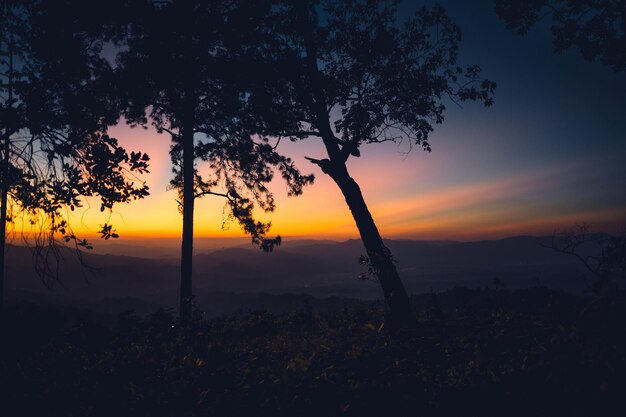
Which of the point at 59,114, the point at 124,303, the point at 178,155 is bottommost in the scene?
the point at 124,303

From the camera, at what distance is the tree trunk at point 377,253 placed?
32.5 ft

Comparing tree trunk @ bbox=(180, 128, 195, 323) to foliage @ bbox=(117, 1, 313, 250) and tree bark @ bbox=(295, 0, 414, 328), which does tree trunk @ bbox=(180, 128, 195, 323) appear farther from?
tree bark @ bbox=(295, 0, 414, 328)

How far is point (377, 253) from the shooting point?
397 inches

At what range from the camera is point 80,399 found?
6.63 metres

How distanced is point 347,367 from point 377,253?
3853 millimetres

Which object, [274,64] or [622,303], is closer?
[622,303]

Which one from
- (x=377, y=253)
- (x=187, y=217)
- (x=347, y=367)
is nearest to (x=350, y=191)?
(x=377, y=253)

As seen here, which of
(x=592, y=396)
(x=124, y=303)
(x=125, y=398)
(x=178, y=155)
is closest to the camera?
(x=592, y=396)

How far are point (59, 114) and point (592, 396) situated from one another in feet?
27.8

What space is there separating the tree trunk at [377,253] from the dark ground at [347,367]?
65cm

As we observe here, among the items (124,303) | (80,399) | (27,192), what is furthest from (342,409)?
(124,303)

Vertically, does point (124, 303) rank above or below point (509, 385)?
below

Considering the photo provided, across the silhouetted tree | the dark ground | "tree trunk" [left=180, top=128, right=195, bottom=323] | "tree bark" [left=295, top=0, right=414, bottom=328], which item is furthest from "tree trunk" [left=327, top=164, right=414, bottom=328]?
"tree trunk" [left=180, top=128, right=195, bottom=323]

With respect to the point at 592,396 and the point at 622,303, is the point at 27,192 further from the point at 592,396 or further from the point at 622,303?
the point at 622,303
